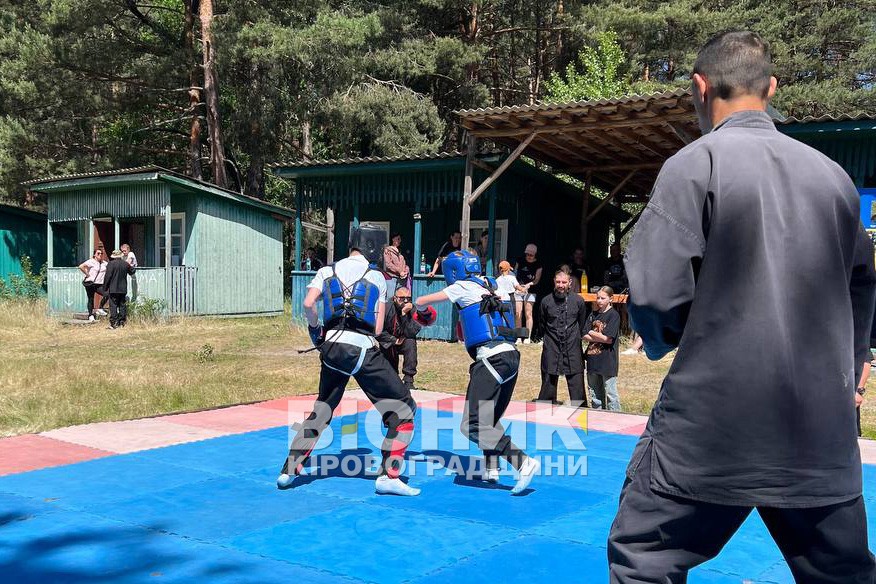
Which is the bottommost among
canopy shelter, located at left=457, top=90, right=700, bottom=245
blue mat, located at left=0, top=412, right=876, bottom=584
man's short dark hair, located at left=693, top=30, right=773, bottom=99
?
blue mat, located at left=0, top=412, right=876, bottom=584

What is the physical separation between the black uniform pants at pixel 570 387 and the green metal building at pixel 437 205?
687cm

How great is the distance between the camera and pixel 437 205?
17.9 m

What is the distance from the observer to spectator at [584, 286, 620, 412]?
852 cm

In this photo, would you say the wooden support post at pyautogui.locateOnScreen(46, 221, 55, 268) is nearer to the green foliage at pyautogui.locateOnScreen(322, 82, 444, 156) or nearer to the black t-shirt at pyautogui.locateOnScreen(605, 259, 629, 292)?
the green foliage at pyautogui.locateOnScreen(322, 82, 444, 156)

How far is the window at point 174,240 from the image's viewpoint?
20.3 m

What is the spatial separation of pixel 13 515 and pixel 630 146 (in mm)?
13389

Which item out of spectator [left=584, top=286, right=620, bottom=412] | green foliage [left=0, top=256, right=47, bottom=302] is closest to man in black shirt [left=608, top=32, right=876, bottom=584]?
spectator [left=584, top=286, right=620, bottom=412]

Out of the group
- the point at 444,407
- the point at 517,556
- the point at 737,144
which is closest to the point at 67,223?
the point at 444,407

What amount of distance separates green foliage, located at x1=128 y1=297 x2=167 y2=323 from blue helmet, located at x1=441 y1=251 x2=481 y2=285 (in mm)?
14234

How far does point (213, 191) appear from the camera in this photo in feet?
66.0

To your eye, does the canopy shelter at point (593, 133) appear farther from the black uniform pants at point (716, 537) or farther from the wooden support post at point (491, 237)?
the black uniform pants at point (716, 537)

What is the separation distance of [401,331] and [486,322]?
10.1 feet

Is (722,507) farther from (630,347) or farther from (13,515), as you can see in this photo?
(630,347)

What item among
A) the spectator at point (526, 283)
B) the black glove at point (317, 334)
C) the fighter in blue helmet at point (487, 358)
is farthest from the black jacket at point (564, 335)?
the spectator at point (526, 283)
